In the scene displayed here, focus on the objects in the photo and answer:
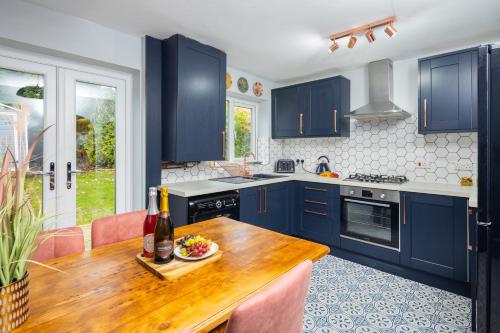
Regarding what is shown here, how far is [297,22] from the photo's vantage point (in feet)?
7.72

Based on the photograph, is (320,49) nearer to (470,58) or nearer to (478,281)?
(470,58)

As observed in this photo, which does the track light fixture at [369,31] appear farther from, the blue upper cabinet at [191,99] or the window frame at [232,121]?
the window frame at [232,121]

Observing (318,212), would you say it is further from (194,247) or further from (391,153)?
(194,247)

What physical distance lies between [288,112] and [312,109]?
0.40 m

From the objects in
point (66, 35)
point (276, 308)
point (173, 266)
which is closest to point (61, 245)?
point (173, 266)

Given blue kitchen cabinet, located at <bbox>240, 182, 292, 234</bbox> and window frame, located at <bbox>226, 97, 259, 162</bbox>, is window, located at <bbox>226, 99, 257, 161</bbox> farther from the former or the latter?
blue kitchen cabinet, located at <bbox>240, 182, 292, 234</bbox>

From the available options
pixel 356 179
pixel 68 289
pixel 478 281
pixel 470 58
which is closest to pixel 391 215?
pixel 356 179

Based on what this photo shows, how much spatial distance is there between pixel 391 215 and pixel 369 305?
3.19ft

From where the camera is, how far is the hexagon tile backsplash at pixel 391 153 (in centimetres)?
286

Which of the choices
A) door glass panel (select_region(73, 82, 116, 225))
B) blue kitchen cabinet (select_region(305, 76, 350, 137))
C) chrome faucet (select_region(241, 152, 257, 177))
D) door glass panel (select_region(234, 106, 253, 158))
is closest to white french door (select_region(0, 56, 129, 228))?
door glass panel (select_region(73, 82, 116, 225))

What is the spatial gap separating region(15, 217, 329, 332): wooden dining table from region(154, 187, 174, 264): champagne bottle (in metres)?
0.09

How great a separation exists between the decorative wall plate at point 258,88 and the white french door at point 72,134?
186 cm

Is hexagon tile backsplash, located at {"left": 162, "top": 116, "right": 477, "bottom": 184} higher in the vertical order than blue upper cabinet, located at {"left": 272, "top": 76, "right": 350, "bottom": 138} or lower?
lower

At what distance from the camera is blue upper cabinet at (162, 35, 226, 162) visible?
2635mm
